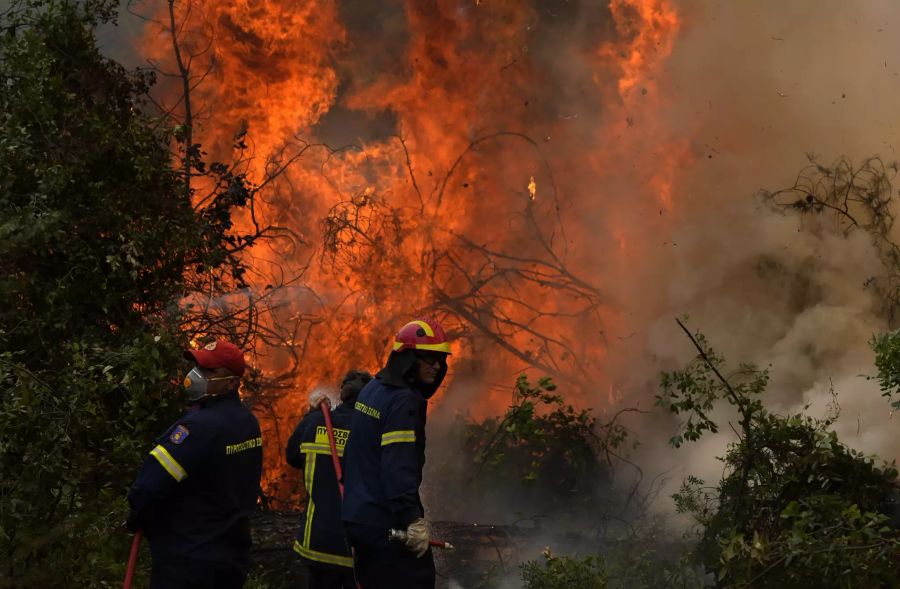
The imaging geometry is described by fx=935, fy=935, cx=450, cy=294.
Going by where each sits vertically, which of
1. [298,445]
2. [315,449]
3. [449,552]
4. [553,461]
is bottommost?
[315,449]

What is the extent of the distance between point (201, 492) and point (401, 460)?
3.07 ft

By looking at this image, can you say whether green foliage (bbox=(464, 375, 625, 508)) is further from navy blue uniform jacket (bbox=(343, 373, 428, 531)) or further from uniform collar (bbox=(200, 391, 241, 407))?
uniform collar (bbox=(200, 391, 241, 407))

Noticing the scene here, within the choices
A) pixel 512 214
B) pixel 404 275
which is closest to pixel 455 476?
pixel 404 275

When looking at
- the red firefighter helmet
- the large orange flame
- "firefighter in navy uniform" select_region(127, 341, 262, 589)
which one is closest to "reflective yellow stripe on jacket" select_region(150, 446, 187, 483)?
"firefighter in navy uniform" select_region(127, 341, 262, 589)

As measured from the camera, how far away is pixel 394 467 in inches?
176

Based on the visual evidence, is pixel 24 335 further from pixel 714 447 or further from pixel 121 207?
pixel 714 447

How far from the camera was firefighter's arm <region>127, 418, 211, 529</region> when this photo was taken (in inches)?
163

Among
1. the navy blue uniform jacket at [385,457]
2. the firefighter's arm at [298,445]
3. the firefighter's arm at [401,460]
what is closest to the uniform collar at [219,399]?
the navy blue uniform jacket at [385,457]

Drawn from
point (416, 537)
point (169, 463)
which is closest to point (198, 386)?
point (169, 463)

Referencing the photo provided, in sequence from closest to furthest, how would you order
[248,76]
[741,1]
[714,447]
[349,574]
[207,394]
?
[207,394] → [349,574] → [714,447] → [248,76] → [741,1]

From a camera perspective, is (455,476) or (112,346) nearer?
(112,346)

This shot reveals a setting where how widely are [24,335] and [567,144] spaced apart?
23.5 feet

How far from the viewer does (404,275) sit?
11398 mm

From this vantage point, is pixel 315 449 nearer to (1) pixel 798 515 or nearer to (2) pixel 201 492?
(2) pixel 201 492
